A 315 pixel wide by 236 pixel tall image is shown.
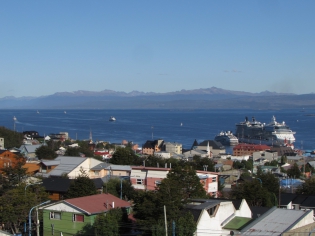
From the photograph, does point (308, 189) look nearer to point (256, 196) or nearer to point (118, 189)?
point (256, 196)

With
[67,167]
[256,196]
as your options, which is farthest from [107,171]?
[256,196]

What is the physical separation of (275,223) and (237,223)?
2.14ft

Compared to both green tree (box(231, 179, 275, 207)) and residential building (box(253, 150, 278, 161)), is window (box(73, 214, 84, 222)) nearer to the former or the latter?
green tree (box(231, 179, 275, 207))

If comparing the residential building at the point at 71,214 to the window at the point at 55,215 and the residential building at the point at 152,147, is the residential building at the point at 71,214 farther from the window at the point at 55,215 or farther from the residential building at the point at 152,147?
the residential building at the point at 152,147

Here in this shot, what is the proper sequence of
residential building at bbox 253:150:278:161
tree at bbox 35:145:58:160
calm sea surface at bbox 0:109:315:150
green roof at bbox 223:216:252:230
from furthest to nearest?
1. calm sea surface at bbox 0:109:315:150
2. residential building at bbox 253:150:278:161
3. tree at bbox 35:145:58:160
4. green roof at bbox 223:216:252:230

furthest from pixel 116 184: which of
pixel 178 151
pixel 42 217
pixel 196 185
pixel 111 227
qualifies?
pixel 178 151

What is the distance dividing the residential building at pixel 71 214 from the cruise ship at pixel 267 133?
4055cm

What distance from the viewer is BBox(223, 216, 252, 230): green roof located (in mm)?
6641

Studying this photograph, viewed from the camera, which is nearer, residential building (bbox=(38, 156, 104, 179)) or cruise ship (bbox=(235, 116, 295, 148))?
residential building (bbox=(38, 156, 104, 179))

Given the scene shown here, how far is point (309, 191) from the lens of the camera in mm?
11094

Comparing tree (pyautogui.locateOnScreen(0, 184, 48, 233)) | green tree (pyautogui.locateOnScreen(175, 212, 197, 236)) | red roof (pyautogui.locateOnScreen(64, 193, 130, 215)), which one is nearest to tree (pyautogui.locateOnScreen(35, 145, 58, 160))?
tree (pyautogui.locateOnScreen(0, 184, 48, 233))

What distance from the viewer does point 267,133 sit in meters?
51.5

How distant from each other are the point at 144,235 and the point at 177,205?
0.56m

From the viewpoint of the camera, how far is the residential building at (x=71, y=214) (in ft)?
22.5
